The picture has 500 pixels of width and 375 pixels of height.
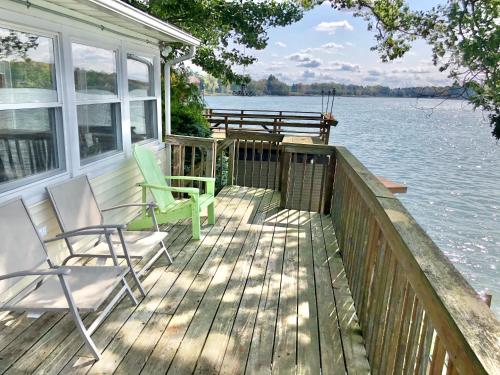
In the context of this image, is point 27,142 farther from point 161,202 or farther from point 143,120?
point 143,120

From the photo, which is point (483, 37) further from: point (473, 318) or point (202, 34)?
point (473, 318)

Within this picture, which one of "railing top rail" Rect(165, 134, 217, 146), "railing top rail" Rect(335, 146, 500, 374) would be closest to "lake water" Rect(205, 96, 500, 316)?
"railing top rail" Rect(165, 134, 217, 146)

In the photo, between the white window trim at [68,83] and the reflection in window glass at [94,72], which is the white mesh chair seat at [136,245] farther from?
the reflection in window glass at [94,72]

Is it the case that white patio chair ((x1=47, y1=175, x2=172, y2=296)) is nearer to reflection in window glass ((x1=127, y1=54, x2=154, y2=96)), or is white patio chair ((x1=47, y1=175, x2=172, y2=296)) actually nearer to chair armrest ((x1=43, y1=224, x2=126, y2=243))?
chair armrest ((x1=43, y1=224, x2=126, y2=243))

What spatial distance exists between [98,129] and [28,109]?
987mm

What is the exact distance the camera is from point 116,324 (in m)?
2.48

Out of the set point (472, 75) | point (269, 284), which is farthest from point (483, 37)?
point (269, 284)

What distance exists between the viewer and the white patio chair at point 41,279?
2.09 m

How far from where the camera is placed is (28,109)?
2756mm

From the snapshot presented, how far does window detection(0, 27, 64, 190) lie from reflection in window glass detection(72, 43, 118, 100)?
0.35 m

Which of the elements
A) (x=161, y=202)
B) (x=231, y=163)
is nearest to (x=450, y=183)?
(x=231, y=163)

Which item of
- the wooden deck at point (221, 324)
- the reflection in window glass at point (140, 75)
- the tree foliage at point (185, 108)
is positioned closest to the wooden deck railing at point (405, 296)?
the wooden deck at point (221, 324)

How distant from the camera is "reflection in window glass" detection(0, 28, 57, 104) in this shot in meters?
2.51

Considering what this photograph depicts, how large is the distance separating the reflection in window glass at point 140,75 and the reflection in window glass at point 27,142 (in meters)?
1.46
